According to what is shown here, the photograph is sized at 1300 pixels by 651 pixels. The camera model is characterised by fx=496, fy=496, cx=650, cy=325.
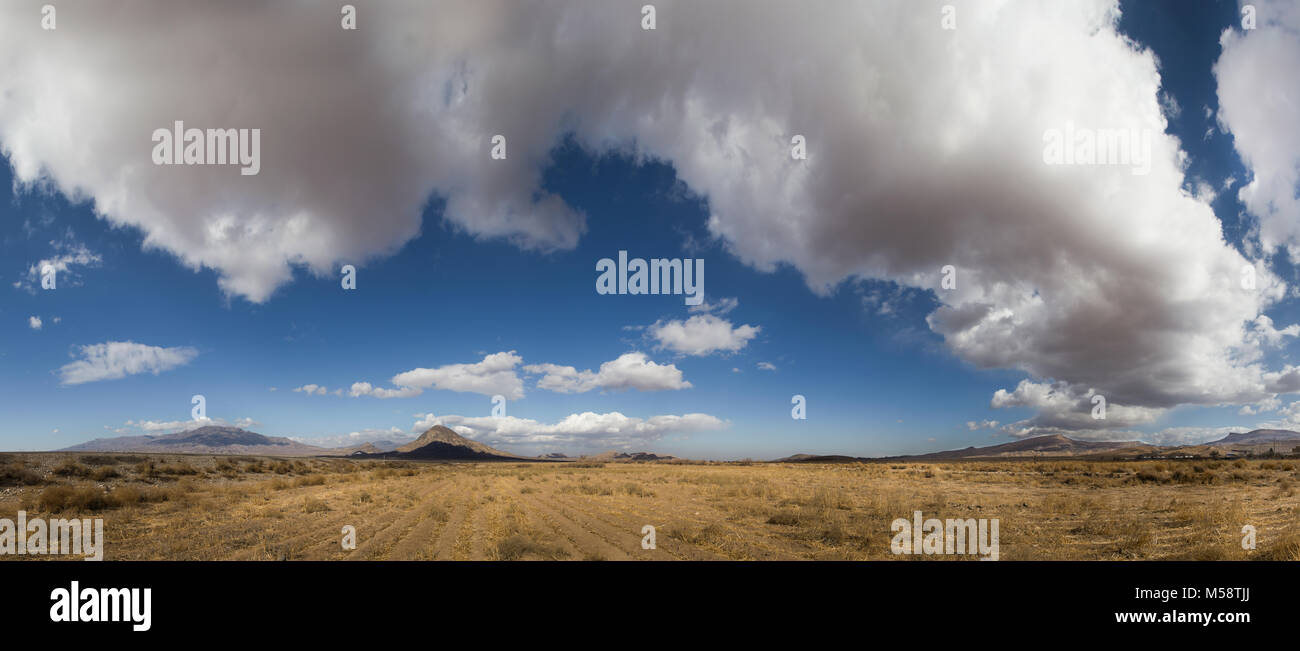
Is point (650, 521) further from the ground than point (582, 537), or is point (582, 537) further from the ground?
point (582, 537)

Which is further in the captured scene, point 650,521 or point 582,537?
point 650,521

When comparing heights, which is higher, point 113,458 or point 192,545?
point 192,545

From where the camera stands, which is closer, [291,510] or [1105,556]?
[1105,556]

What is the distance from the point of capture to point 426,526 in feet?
54.3

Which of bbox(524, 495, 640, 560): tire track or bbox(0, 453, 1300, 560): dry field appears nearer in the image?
bbox(524, 495, 640, 560): tire track

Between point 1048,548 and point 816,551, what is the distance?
5.90 metres

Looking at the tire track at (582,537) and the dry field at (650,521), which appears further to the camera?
the dry field at (650,521)
